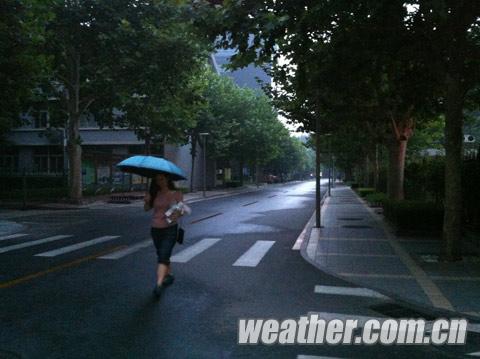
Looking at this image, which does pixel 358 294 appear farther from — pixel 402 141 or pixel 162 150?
pixel 162 150

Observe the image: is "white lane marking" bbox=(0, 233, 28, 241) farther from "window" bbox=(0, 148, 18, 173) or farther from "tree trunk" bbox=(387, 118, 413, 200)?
"window" bbox=(0, 148, 18, 173)

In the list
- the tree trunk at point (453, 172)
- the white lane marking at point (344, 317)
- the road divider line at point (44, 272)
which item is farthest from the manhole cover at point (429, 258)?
the road divider line at point (44, 272)

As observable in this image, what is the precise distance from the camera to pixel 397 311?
277 inches

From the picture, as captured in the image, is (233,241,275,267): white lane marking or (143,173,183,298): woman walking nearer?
(143,173,183,298): woman walking

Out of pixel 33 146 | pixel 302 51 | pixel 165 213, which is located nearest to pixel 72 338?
pixel 165 213

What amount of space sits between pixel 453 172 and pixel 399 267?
2.33m

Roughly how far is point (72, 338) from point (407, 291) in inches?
200

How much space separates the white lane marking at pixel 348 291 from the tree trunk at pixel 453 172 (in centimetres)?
333

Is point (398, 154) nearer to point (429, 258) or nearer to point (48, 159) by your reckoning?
point (429, 258)

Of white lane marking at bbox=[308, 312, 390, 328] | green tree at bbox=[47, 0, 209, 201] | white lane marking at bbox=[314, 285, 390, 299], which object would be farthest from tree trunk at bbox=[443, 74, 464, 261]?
green tree at bbox=[47, 0, 209, 201]

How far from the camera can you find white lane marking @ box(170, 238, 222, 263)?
10984mm

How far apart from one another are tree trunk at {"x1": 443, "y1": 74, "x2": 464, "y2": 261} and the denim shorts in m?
5.97

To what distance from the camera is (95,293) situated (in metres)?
7.72

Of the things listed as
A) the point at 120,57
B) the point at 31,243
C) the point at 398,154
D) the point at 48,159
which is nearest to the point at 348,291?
the point at 31,243
